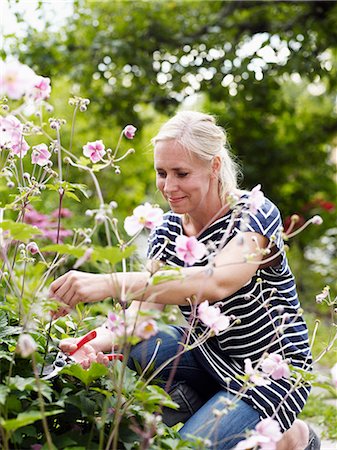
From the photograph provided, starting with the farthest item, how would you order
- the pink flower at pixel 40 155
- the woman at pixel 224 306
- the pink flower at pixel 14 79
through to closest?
1. the woman at pixel 224 306
2. the pink flower at pixel 40 155
3. the pink flower at pixel 14 79

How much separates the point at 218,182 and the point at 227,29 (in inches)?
158

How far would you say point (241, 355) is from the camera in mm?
2371

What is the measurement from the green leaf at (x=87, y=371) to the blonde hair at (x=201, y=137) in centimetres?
Result: 83

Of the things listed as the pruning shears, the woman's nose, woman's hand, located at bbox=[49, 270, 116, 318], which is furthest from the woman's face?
woman's hand, located at bbox=[49, 270, 116, 318]

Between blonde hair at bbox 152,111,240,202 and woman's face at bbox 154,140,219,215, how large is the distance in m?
0.02

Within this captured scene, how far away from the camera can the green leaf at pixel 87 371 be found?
1.61m

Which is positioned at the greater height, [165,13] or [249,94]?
[165,13]

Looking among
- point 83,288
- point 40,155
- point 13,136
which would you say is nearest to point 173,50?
point 40,155

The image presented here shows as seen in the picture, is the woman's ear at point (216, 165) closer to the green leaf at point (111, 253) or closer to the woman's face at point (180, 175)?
the woman's face at point (180, 175)

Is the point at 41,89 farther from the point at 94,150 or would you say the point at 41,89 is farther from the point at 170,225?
the point at 170,225

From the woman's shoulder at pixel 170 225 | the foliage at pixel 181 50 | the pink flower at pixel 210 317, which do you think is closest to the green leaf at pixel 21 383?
the pink flower at pixel 210 317

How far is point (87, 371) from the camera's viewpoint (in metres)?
Result: 1.62

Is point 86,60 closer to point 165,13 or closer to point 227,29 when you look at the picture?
point 165,13

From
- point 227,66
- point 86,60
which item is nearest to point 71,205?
point 86,60
